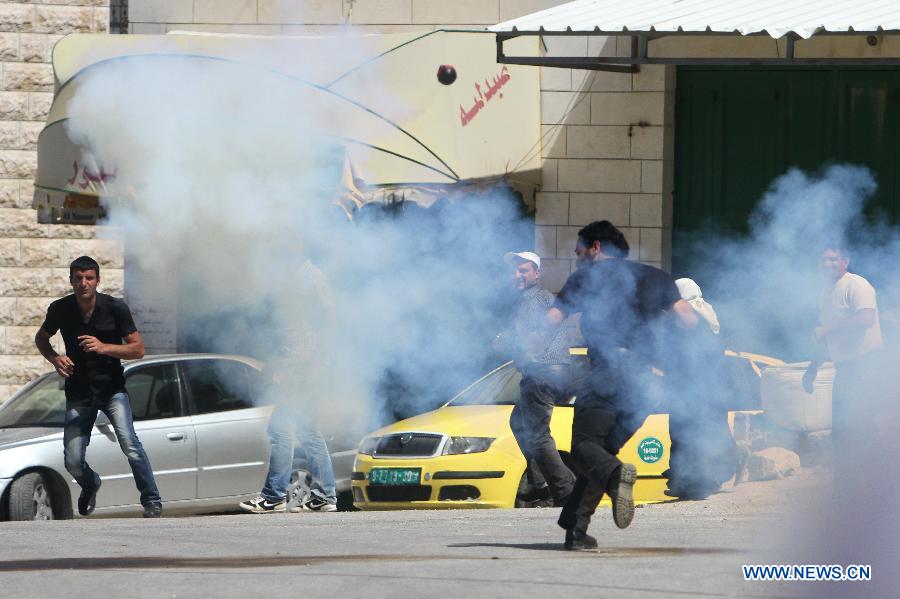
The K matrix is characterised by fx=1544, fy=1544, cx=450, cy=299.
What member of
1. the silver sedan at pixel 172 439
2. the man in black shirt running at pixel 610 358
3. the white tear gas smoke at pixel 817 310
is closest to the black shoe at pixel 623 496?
the man in black shirt running at pixel 610 358

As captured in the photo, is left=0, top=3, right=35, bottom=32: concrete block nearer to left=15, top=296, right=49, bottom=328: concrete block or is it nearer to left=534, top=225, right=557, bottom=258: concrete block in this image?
left=15, top=296, right=49, bottom=328: concrete block

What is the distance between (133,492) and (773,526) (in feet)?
16.4

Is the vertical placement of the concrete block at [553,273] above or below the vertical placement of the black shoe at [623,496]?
above

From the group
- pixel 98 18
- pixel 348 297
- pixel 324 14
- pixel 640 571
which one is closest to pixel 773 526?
pixel 640 571

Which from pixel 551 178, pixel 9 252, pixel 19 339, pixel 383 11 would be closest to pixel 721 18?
Answer: pixel 551 178

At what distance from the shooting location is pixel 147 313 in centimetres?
1481

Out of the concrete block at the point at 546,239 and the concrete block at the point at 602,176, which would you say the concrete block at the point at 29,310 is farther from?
the concrete block at the point at 602,176

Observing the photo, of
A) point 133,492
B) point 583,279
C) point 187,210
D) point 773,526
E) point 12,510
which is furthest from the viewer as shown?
point 187,210

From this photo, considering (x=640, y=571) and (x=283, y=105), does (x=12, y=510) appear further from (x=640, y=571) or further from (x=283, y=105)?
(x=640, y=571)

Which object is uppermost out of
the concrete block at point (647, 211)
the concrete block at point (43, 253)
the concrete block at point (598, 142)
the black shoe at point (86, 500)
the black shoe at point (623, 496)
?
the concrete block at point (598, 142)

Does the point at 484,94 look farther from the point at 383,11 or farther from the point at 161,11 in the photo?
the point at 161,11

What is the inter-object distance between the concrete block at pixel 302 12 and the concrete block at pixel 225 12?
0.35ft

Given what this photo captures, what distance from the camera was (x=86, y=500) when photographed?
10219 mm

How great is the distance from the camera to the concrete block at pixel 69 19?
14.8 m
